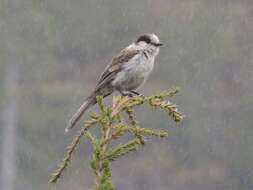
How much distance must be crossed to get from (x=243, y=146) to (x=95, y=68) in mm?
7306

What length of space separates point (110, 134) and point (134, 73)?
9.12ft

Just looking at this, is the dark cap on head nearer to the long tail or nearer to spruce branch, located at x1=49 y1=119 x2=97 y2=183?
the long tail

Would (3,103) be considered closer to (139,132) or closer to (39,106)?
(39,106)

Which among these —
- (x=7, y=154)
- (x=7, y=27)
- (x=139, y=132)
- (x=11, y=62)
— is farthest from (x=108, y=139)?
(x=7, y=27)

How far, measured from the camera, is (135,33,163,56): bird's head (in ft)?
17.8

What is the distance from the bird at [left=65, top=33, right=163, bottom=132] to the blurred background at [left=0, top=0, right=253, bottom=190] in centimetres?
2220

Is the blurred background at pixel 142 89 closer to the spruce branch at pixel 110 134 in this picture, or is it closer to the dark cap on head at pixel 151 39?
the dark cap on head at pixel 151 39

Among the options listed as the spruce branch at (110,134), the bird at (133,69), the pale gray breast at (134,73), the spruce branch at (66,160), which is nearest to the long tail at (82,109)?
the bird at (133,69)

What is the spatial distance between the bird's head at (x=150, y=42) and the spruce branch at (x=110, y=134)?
234 cm

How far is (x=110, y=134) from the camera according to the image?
274cm

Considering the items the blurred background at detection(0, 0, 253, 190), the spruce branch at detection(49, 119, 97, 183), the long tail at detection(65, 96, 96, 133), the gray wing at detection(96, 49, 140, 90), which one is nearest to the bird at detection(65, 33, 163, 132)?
the gray wing at detection(96, 49, 140, 90)

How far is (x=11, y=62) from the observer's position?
3556 cm

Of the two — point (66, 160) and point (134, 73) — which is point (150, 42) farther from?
point (66, 160)

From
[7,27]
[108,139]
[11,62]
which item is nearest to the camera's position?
[108,139]
